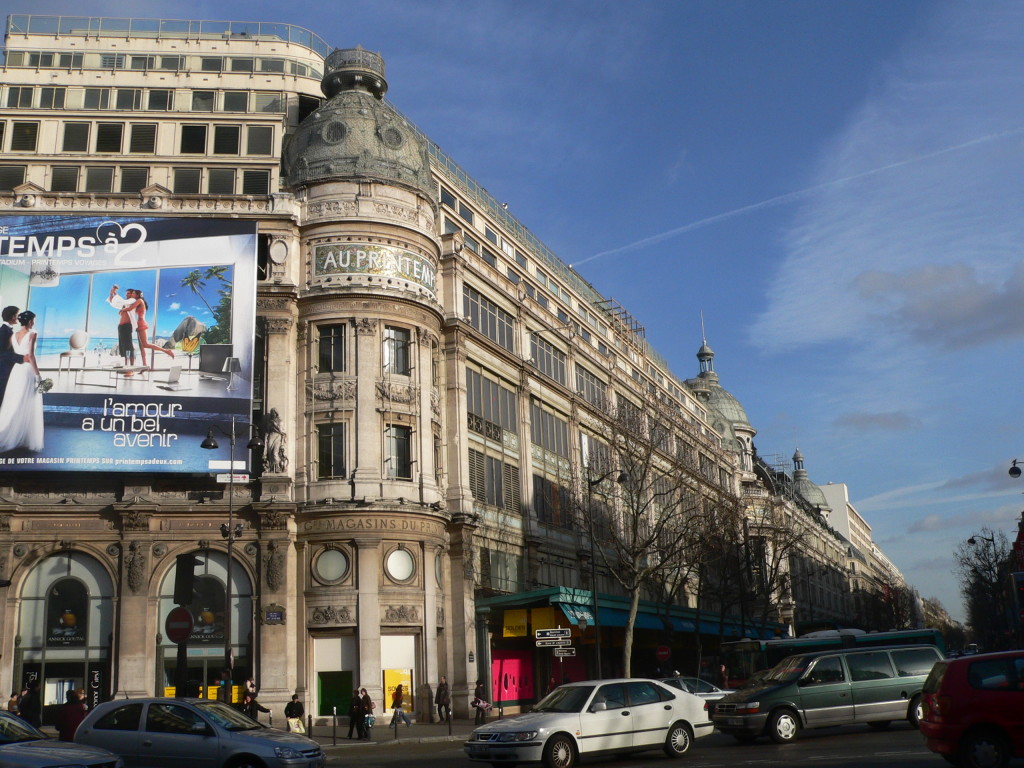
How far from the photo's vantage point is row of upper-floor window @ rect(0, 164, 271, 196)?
46.8 metres

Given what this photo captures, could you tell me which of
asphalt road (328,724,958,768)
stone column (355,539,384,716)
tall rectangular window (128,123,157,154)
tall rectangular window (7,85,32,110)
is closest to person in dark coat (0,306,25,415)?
tall rectangular window (128,123,157,154)

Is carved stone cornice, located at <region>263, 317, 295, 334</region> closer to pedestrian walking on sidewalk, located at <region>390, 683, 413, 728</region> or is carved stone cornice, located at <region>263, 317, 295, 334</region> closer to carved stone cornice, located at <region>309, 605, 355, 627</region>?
carved stone cornice, located at <region>309, 605, 355, 627</region>

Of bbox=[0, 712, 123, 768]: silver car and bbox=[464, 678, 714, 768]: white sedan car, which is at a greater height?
bbox=[0, 712, 123, 768]: silver car

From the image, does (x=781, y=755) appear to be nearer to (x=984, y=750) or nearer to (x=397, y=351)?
(x=984, y=750)

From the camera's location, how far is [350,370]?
141ft

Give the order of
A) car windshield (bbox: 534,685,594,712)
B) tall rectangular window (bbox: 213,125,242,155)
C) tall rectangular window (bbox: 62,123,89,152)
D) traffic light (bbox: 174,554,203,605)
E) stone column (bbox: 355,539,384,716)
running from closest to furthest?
car windshield (bbox: 534,685,594,712) → traffic light (bbox: 174,554,203,605) → stone column (bbox: 355,539,384,716) → tall rectangular window (bbox: 62,123,89,152) → tall rectangular window (bbox: 213,125,242,155)

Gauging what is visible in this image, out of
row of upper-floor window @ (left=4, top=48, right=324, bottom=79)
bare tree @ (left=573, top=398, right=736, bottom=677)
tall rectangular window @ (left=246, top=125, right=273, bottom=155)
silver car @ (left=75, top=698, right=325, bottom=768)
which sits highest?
row of upper-floor window @ (left=4, top=48, right=324, bottom=79)

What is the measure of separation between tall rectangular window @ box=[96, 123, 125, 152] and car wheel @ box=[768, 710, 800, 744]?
127 ft

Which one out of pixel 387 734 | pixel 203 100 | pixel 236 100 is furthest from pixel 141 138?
pixel 387 734

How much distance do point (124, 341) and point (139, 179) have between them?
32.3ft

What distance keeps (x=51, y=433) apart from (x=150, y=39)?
2297 centimetres

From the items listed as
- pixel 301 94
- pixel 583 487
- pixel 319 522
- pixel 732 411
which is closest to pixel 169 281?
pixel 319 522

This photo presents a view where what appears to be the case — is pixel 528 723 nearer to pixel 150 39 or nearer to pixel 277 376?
pixel 277 376

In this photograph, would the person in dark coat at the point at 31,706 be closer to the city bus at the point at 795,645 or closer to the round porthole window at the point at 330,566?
the round porthole window at the point at 330,566
